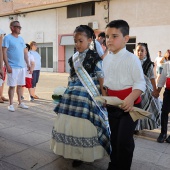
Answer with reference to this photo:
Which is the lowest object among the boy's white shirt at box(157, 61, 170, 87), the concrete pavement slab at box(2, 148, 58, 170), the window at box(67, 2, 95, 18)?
the concrete pavement slab at box(2, 148, 58, 170)

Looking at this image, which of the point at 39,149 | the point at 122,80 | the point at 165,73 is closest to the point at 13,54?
the point at 39,149

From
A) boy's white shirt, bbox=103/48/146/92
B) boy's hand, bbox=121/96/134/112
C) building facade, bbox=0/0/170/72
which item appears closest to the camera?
boy's hand, bbox=121/96/134/112

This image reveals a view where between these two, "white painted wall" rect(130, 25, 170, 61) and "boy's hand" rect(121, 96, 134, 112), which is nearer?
"boy's hand" rect(121, 96, 134, 112)

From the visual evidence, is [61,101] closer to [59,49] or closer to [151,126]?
[151,126]

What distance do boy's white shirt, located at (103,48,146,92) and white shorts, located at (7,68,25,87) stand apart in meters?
3.45

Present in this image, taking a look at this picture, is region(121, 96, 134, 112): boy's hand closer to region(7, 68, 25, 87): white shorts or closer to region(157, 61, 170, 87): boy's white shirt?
region(157, 61, 170, 87): boy's white shirt

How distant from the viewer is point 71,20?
20109 mm

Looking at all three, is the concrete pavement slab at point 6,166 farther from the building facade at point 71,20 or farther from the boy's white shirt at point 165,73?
the building facade at point 71,20

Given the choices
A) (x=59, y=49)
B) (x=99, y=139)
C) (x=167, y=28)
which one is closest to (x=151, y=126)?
(x=99, y=139)

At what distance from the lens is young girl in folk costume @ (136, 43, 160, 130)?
416cm

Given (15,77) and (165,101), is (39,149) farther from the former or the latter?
(15,77)

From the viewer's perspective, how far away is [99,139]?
2750 millimetres

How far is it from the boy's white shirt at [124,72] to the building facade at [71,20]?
1450 cm

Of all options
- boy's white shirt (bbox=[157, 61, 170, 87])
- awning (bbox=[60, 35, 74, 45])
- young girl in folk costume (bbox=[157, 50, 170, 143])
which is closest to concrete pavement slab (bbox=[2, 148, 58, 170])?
young girl in folk costume (bbox=[157, 50, 170, 143])
